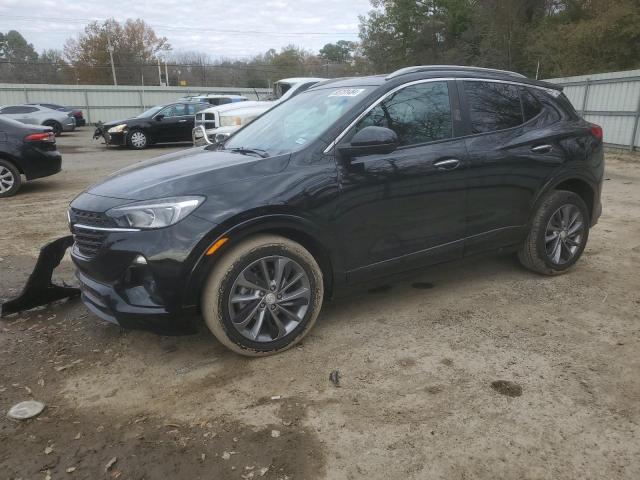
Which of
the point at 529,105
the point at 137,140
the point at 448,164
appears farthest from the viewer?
the point at 137,140

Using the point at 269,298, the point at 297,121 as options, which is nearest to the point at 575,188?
the point at 297,121

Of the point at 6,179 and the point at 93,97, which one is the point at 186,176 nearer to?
the point at 6,179

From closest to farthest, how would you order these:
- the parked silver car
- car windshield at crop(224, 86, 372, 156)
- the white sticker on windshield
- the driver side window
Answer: car windshield at crop(224, 86, 372, 156), the white sticker on windshield, the driver side window, the parked silver car

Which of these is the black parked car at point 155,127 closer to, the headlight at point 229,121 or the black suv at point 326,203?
the headlight at point 229,121

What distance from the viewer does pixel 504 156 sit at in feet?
13.3

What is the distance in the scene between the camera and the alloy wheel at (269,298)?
124 inches

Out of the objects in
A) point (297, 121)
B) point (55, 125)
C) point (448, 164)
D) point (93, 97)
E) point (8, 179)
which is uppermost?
point (93, 97)

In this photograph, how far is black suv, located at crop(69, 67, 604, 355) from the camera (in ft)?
9.92

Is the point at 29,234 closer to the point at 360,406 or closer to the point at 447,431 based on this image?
the point at 360,406

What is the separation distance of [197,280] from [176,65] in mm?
54363

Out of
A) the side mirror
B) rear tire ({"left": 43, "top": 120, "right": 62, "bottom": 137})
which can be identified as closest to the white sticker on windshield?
the side mirror

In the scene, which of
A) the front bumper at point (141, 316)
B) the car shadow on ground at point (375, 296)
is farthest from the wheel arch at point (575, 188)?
the front bumper at point (141, 316)

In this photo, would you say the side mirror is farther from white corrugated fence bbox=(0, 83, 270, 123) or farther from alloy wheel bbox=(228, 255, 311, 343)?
white corrugated fence bbox=(0, 83, 270, 123)

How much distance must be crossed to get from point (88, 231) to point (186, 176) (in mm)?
699
